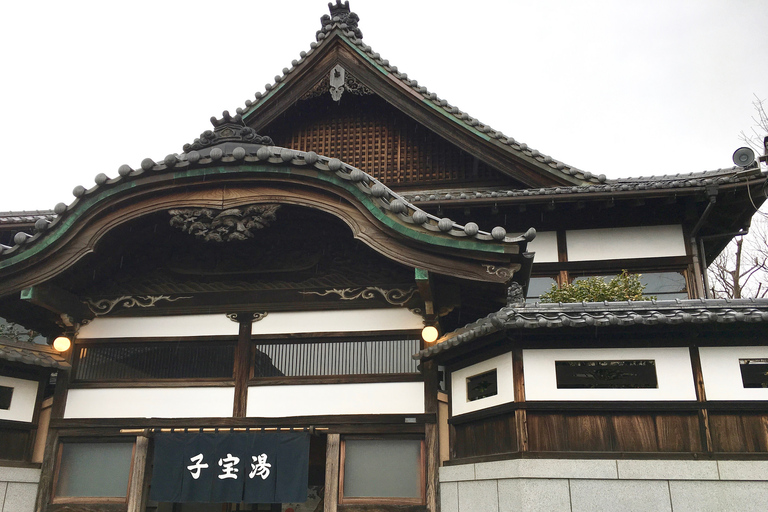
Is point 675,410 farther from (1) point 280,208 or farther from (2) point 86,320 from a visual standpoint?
(2) point 86,320

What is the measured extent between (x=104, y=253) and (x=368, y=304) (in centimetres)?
444

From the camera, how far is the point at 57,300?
10969mm

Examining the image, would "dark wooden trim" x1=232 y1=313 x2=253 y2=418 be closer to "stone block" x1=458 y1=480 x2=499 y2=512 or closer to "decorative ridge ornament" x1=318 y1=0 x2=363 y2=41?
"stone block" x1=458 y1=480 x2=499 y2=512

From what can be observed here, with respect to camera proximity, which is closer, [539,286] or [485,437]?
[485,437]

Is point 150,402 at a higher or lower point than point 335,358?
lower

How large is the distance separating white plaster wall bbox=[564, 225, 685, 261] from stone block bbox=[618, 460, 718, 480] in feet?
17.6

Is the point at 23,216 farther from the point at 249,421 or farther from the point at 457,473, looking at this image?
the point at 457,473

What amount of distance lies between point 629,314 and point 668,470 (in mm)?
1842

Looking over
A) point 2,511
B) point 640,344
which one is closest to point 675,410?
point 640,344

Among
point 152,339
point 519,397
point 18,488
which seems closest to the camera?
point 519,397

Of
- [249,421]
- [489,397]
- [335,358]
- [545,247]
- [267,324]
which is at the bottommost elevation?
[249,421]

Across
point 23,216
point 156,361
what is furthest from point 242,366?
point 23,216

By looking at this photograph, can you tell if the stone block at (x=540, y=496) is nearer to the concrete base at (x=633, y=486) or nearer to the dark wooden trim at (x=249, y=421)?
the concrete base at (x=633, y=486)

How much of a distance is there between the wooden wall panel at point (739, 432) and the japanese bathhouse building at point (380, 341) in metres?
0.02
